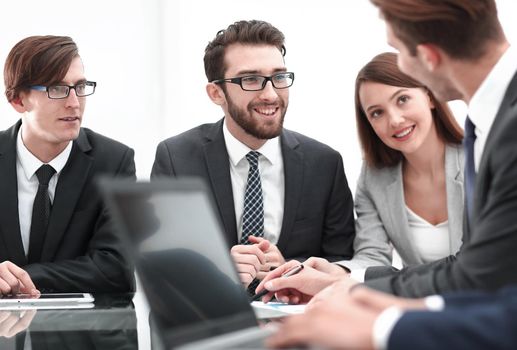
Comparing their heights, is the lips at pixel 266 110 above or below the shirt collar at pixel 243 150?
above

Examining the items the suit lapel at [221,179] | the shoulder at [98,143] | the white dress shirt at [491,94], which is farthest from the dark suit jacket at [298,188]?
the white dress shirt at [491,94]

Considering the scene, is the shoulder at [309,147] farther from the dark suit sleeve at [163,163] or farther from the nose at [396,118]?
the dark suit sleeve at [163,163]

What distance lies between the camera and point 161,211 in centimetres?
118

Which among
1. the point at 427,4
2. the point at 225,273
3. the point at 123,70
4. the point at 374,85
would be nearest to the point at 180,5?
the point at 123,70

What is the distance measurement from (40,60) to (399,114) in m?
1.43

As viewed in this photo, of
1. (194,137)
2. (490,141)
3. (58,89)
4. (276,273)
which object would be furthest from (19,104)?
(490,141)

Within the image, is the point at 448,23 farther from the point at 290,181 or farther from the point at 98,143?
the point at 98,143

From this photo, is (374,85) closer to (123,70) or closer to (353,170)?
(353,170)

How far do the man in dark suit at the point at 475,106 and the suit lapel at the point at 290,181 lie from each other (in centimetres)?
114

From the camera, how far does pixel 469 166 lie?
1.76 metres

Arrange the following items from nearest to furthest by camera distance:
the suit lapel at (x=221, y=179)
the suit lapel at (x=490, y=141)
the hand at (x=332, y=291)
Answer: the suit lapel at (x=490, y=141) < the hand at (x=332, y=291) < the suit lapel at (x=221, y=179)

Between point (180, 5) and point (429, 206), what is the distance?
2.71 meters

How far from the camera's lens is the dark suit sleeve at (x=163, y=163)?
9.80 ft

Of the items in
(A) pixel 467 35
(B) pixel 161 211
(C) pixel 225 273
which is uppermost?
(A) pixel 467 35
